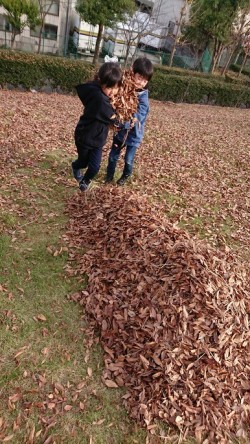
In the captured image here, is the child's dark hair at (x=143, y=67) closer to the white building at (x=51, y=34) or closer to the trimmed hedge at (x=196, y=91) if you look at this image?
the trimmed hedge at (x=196, y=91)

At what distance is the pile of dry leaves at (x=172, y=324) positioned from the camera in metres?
2.61

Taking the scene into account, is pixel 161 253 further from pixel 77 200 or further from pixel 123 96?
pixel 123 96

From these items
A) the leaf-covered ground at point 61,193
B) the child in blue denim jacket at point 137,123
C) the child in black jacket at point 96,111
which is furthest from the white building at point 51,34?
the child in black jacket at point 96,111

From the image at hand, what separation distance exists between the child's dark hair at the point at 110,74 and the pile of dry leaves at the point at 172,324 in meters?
1.73

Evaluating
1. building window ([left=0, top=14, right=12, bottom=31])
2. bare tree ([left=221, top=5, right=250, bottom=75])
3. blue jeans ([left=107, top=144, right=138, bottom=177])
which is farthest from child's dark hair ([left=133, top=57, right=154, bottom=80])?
building window ([left=0, top=14, right=12, bottom=31])

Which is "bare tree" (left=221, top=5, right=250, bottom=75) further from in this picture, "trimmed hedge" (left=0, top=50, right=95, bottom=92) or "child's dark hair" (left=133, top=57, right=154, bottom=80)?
"child's dark hair" (left=133, top=57, right=154, bottom=80)

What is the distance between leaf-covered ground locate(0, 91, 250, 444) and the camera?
101 inches

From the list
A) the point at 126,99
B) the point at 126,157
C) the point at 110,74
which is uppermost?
the point at 110,74

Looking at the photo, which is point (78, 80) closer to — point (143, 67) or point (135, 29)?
point (135, 29)

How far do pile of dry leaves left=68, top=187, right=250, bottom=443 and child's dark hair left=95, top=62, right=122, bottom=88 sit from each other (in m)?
1.73

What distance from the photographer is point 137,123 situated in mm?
4719

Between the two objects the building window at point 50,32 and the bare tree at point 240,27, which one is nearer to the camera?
the bare tree at point 240,27

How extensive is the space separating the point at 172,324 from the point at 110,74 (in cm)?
287

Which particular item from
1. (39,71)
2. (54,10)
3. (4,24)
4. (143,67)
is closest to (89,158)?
(143,67)
